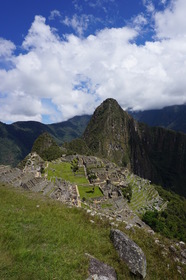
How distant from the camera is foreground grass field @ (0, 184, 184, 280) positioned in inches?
225

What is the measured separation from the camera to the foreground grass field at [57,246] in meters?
5.73

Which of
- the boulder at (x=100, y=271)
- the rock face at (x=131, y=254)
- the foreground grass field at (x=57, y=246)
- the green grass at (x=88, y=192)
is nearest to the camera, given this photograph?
the foreground grass field at (x=57, y=246)

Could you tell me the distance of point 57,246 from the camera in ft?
23.4

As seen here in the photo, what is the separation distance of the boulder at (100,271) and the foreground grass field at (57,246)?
237mm

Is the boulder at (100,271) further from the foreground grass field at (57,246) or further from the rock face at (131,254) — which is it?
the rock face at (131,254)

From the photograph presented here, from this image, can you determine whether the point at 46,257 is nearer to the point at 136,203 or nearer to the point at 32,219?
the point at 32,219

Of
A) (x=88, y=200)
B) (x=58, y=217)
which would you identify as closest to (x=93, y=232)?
(x=58, y=217)

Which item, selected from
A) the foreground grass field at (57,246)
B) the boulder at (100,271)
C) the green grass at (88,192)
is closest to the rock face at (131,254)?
the foreground grass field at (57,246)

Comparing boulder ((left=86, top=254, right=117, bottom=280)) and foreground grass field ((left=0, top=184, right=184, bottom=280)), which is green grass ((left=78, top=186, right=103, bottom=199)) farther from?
boulder ((left=86, top=254, right=117, bottom=280))

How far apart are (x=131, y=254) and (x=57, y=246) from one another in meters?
3.13

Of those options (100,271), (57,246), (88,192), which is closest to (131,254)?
(100,271)

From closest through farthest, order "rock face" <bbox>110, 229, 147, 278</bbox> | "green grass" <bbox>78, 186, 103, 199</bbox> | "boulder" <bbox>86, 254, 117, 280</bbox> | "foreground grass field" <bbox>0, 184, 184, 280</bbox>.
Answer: "foreground grass field" <bbox>0, 184, 184, 280</bbox> < "boulder" <bbox>86, 254, 117, 280</bbox> < "rock face" <bbox>110, 229, 147, 278</bbox> < "green grass" <bbox>78, 186, 103, 199</bbox>

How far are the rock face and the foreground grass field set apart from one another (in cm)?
25

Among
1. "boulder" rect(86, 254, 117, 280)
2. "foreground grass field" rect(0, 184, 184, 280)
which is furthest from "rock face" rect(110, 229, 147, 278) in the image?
"boulder" rect(86, 254, 117, 280)
